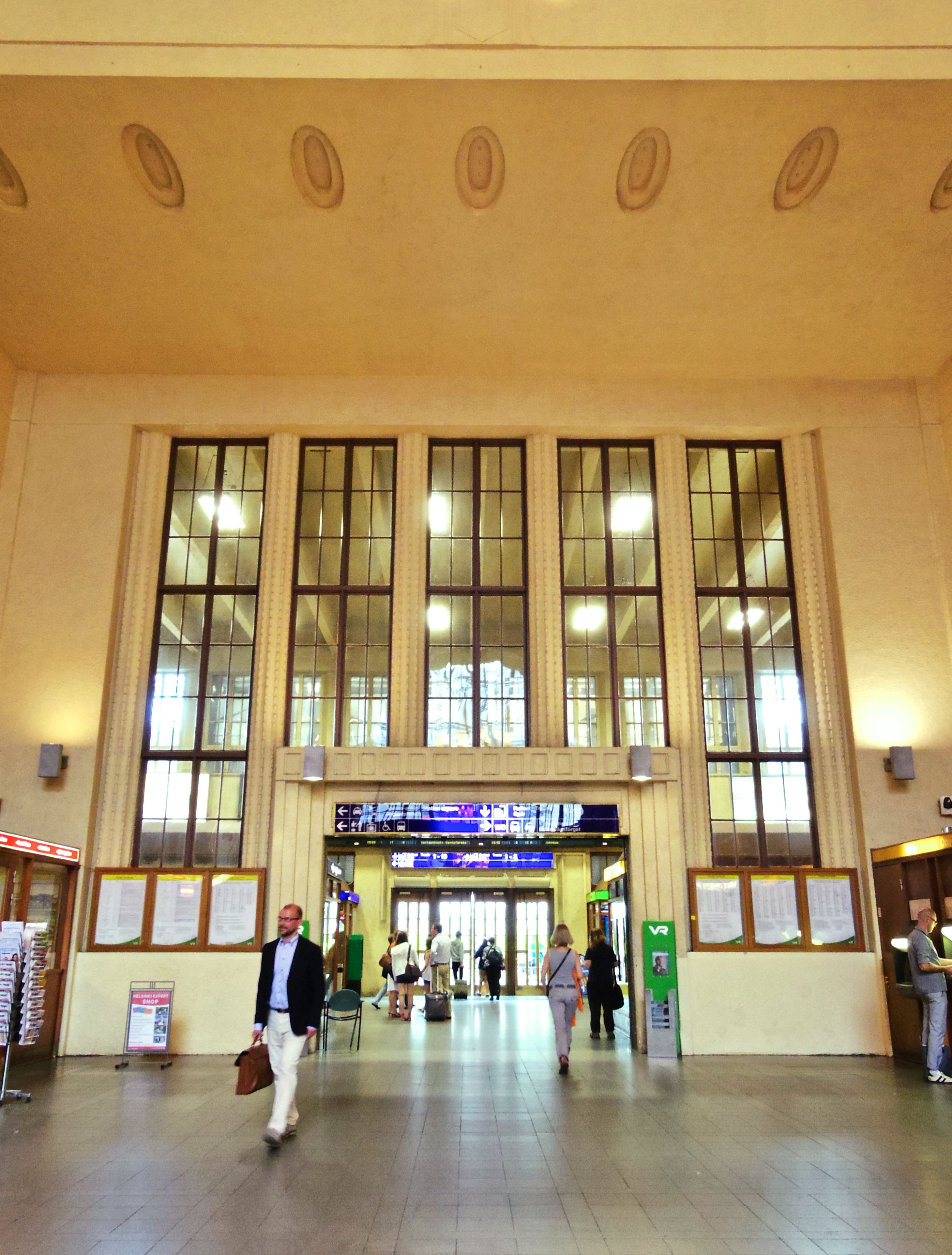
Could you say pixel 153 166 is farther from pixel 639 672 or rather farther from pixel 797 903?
pixel 797 903

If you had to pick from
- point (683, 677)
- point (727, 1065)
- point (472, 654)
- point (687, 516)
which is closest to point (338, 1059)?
point (727, 1065)

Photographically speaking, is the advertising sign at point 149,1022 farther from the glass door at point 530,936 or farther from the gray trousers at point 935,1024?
the glass door at point 530,936

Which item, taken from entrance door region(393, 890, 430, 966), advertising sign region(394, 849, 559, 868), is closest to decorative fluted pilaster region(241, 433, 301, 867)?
advertising sign region(394, 849, 559, 868)

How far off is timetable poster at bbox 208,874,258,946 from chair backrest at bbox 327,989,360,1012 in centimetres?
127

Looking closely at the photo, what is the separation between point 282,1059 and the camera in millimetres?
6277

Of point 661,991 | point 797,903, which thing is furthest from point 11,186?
point 797,903

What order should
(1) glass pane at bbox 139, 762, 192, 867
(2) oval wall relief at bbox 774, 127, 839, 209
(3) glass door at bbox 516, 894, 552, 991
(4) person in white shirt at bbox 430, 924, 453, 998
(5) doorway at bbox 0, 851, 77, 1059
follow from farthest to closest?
(3) glass door at bbox 516, 894, 552, 991 < (4) person in white shirt at bbox 430, 924, 453, 998 < (1) glass pane at bbox 139, 762, 192, 867 < (2) oval wall relief at bbox 774, 127, 839, 209 < (5) doorway at bbox 0, 851, 77, 1059

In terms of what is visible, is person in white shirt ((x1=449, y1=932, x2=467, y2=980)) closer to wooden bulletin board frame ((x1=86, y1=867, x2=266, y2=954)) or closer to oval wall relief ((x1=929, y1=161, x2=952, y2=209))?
wooden bulletin board frame ((x1=86, y1=867, x2=266, y2=954))

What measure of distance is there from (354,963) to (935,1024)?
10.9m

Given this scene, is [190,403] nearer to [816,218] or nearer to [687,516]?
[687,516]

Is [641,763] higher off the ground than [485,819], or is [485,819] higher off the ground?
[641,763]

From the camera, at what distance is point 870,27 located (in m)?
9.86

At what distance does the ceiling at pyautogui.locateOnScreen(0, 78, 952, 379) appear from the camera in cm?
1025

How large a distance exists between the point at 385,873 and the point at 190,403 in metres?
10.6
